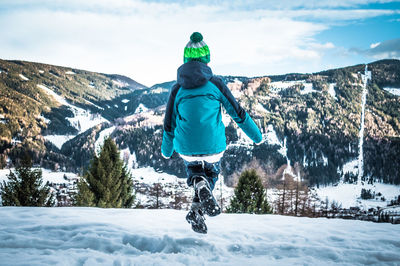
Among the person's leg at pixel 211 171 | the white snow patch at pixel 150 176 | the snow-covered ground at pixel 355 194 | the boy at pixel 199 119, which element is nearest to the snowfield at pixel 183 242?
the boy at pixel 199 119

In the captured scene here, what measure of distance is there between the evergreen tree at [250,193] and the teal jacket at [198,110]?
19.1m

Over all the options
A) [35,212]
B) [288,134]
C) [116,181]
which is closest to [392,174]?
[288,134]

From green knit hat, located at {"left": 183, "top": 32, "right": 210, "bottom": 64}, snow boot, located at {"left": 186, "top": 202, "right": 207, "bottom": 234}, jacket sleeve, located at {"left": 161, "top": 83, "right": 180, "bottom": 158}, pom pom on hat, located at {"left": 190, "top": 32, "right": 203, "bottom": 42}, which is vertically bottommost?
snow boot, located at {"left": 186, "top": 202, "right": 207, "bottom": 234}

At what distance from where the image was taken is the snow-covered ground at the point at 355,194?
10184cm

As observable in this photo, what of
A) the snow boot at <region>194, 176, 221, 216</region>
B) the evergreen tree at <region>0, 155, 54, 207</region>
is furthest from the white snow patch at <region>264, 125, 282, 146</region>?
the snow boot at <region>194, 176, 221, 216</region>

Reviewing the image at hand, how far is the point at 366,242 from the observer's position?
328 cm

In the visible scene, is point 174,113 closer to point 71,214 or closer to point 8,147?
point 71,214

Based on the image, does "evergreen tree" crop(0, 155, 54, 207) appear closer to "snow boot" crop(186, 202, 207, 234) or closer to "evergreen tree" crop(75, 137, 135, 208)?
"evergreen tree" crop(75, 137, 135, 208)

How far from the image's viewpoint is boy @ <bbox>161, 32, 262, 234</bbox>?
9.47 feet

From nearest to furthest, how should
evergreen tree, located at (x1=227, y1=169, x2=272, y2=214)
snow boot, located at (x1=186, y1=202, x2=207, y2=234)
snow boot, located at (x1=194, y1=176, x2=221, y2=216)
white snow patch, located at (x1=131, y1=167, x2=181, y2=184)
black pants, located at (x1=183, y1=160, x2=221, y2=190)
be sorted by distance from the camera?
snow boot, located at (x1=194, y1=176, x2=221, y2=216) → snow boot, located at (x1=186, y1=202, x2=207, y2=234) → black pants, located at (x1=183, y1=160, x2=221, y2=190) → evergreen tree, located at (x1=227, y1=169, x2=272, y2=214) → white snow patch, located at (x1=131, y1=167, x2=181, y2=184)

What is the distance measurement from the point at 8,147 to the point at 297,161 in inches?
7136

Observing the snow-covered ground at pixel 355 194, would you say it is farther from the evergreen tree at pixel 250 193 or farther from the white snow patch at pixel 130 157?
the white snow patch at pixel 130 157

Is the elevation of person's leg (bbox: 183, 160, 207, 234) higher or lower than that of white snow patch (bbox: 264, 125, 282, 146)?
lower

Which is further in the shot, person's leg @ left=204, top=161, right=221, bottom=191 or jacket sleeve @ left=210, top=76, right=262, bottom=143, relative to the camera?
person's leg @ left=204, top=161, right=221, bottom=191
